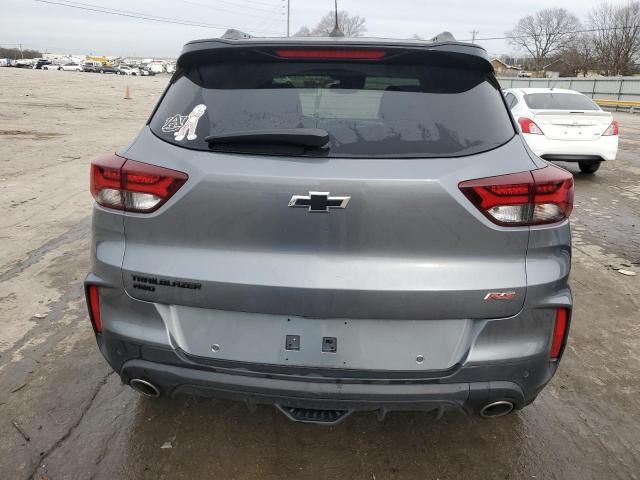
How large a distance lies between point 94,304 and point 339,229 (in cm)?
111

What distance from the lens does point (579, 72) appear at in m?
64.3

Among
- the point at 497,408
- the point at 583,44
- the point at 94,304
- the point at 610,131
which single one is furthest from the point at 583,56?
the point at 94,304

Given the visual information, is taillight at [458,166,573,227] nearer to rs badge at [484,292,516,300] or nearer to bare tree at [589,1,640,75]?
rs badge at [484,292,516,300]

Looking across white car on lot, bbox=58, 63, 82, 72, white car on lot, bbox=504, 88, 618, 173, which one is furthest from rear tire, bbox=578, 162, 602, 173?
Result: white car on lot, bbox=58, 63, 82, 72

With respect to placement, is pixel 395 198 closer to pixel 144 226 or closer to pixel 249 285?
pixel 249 285

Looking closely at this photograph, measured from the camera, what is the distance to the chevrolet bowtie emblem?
1.83m

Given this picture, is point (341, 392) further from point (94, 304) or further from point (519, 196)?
point (94, 304)

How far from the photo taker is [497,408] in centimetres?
205

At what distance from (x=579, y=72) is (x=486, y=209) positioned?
2881 inches

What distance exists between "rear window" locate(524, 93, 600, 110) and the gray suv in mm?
8805

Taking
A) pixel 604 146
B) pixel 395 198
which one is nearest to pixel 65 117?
pixel 604 146

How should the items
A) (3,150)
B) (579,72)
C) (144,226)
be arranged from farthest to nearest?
1. (579,72)
2. (3,150)
3. (144,226)

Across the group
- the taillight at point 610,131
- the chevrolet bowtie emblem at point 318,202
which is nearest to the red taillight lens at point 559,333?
the chevrolet bowtie emblem at point 318,202

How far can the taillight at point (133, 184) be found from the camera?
1.93 metres
